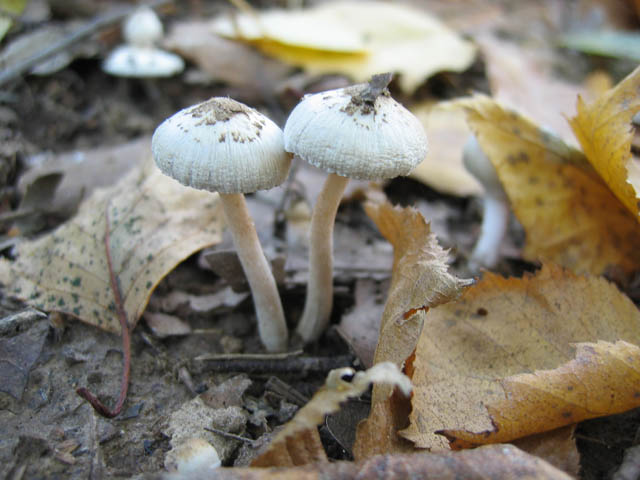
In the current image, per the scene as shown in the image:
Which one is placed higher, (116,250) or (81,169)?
(116,250)

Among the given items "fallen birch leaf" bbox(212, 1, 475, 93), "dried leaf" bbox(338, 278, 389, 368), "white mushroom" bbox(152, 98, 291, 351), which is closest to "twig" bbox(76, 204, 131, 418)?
"white mushroom" bbox(152, 98, 291, 351)

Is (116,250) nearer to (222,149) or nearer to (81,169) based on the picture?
(222,149)

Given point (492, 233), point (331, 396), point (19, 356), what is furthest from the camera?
point (492, 233)

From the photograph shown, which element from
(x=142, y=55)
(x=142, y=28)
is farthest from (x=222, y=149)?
(x=142, y=28)

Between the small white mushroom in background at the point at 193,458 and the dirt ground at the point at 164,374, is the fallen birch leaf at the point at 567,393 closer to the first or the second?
the dirt ground at the point at 164,374

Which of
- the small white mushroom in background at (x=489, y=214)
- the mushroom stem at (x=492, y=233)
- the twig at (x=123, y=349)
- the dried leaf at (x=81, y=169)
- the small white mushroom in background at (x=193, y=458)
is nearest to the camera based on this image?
the small white mushroom in background at (x=193, y=458)

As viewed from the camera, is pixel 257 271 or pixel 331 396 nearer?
pixel 331 396

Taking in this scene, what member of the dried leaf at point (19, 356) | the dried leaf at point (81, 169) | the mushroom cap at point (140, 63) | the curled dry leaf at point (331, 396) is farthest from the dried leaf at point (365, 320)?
the mushroom cap at point (140, 63)
